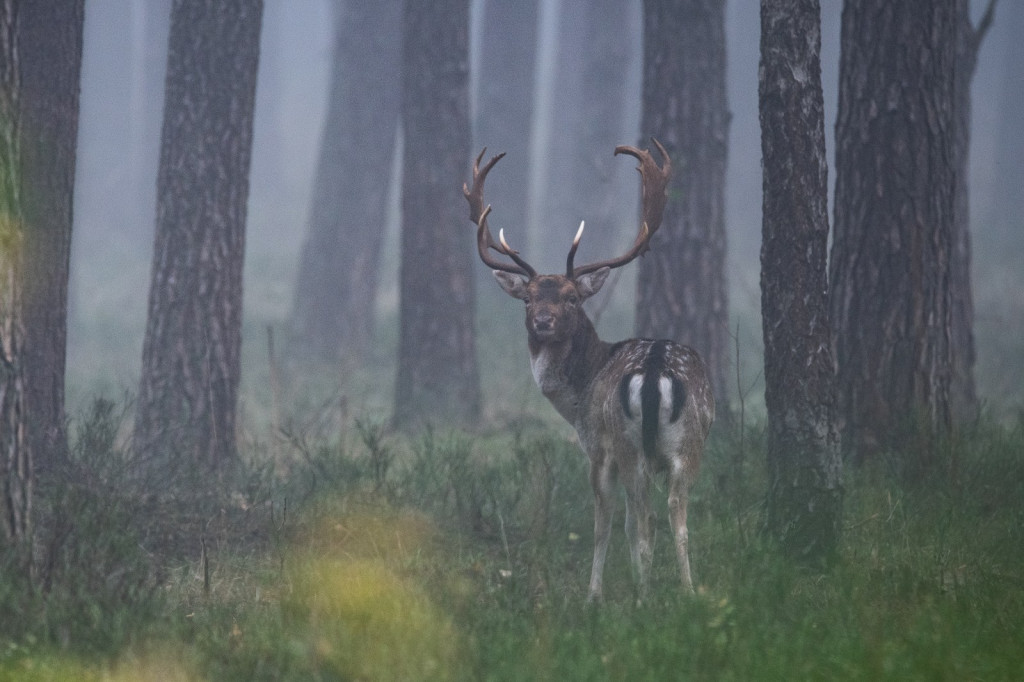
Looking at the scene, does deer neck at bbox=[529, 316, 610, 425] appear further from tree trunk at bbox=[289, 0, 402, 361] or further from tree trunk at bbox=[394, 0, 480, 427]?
tree trunk at bbox=[289, 0, 402, 361]

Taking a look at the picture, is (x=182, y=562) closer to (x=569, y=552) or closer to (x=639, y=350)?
(x=569, y=552)

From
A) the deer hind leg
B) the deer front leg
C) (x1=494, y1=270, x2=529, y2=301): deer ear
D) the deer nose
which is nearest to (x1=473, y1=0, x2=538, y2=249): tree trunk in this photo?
(x1=494, y1=270, x2=529, y2=301): deer ear

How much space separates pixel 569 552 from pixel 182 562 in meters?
2.21

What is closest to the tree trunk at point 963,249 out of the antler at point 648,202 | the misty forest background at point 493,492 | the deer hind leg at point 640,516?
the misty forest background at point 493,492

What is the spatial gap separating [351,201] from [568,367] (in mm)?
11436

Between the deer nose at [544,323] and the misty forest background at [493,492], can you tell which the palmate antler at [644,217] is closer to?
the deer nose at [544,323]

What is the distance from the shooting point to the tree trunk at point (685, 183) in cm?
992

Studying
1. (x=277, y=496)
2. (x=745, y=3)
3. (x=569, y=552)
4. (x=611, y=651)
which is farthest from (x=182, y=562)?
(x=745, y=3)

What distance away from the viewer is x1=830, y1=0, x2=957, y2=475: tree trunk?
7.25 m

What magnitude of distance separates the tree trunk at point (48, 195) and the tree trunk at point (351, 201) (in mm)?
9470

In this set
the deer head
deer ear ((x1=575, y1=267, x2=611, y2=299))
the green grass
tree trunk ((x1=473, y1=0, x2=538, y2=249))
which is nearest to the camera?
the green grass

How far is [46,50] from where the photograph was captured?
6.83 metres

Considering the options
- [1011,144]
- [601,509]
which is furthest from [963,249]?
[1011,144]

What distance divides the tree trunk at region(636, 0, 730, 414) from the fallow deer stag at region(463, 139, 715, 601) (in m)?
2.76
